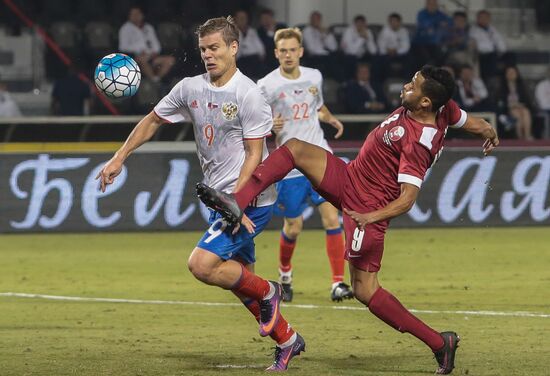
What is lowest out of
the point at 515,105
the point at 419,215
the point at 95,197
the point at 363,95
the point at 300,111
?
the point at 419,215

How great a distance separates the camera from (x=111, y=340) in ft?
29.8

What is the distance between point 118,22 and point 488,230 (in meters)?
7.99

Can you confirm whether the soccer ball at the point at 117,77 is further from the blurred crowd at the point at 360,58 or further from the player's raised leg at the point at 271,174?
the blurred crowd at the point at 360,58

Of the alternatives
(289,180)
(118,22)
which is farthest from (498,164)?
(118,22)

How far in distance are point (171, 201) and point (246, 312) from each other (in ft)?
20.2

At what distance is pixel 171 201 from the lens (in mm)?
16531

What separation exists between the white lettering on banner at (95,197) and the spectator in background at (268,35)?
4.75m

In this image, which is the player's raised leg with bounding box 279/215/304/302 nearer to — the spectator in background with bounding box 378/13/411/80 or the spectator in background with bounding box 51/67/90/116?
the spectator in background with bounding box 51/67/90/116

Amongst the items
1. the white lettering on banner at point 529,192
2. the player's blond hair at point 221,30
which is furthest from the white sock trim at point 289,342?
the white lettering on banner at point 529,192

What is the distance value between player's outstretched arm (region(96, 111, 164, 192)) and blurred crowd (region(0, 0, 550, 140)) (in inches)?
448

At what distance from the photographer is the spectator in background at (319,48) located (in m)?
20.9

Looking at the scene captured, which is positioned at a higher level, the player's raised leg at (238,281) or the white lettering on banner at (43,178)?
the player's raised leg at (238,281)

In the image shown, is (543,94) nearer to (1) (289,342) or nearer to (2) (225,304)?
(2) (225,304)

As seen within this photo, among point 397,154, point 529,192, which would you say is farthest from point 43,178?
point 397,154
